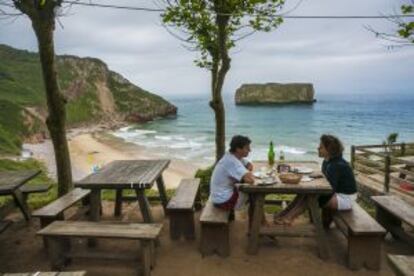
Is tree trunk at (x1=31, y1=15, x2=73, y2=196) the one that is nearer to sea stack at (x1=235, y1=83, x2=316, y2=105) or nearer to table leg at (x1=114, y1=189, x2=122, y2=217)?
table leg at (x1=114, y1=189, x2=122, y2=217)

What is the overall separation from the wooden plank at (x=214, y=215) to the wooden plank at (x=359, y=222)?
66.1 inches

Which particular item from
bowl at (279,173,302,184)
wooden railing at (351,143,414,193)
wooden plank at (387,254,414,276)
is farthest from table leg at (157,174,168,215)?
wooden railing at (351,143,414,193)

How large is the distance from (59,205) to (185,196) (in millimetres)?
2091

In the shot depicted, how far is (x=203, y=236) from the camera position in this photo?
5.73 meters

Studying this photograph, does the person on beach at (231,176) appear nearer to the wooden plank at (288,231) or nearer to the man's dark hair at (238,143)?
the man's dark hair at (238,143)

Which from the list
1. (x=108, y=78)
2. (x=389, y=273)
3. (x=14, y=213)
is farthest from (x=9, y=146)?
(x=108, y=78)

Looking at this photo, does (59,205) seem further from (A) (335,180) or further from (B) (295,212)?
(A) (335,180)

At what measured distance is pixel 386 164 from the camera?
1102cm

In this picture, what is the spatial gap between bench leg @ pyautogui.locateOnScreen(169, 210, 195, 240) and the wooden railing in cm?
622

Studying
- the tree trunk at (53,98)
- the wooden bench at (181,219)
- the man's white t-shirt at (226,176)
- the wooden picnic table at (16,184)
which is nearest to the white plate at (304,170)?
the man's white t-shirt at (226,176)

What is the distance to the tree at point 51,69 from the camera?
7.40m

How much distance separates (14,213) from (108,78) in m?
71.9

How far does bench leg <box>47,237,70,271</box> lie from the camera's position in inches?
211

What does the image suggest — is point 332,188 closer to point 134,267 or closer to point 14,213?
point 134,267
